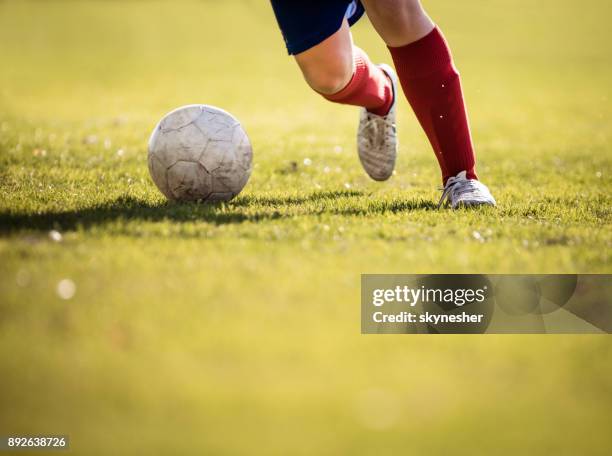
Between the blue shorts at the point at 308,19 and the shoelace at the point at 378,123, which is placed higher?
the blue shorts at the point at 308,19

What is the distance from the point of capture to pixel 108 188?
15.3ft

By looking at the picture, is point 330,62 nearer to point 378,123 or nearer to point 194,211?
point 378,123

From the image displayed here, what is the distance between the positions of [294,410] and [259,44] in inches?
869

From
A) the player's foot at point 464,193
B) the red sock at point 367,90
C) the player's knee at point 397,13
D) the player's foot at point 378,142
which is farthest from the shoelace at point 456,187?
the player's knee at point 397,13

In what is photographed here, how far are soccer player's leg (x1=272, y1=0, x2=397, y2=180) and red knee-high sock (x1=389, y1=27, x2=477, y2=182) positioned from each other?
31 centimetres

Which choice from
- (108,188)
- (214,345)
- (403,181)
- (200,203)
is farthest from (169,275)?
(403,181)

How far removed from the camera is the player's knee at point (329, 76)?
4.31 meters

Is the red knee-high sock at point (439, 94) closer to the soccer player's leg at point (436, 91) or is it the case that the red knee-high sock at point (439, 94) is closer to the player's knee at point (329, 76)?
the soccer player's leg at point (436, 91)

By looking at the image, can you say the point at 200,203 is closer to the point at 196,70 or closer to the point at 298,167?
the point at 298,167

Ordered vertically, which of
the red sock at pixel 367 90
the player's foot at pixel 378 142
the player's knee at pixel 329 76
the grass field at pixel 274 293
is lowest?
the grass field at pixel 274 293

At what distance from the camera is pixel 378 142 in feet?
16.2

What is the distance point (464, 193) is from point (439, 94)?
616mm

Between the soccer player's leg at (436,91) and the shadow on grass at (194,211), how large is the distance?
0.81 ft

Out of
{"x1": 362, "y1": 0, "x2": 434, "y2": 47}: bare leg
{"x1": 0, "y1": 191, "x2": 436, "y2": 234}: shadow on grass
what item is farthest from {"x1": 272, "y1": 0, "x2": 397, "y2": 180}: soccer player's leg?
{"x1": 0, "y1": 191, "x2": 436, "y2": 234}: shadow on grass
